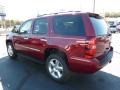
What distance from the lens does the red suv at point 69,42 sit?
13.0 ft

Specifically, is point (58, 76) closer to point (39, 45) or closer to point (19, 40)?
point (39, 45)

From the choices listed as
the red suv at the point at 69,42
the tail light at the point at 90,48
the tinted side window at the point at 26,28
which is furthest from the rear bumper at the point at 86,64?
the tinted side window at the point at 26,28

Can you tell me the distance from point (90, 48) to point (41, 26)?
79.5 inches

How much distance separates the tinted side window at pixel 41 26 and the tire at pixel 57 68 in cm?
85

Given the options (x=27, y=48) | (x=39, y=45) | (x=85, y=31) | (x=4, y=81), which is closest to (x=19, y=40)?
(x=27, y=48)

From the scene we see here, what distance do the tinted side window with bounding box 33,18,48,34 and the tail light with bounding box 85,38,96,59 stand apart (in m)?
1.62

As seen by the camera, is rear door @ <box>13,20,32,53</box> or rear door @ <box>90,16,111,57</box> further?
rear door @ <box>13,20,32,53</box>

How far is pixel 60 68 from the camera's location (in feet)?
15.6

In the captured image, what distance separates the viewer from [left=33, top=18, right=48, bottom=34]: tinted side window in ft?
16.7

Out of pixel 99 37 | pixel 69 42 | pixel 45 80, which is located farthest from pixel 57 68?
pixel 99 37

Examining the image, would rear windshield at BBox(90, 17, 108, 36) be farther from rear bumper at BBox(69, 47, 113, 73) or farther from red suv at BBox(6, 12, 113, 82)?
rear bumper at BBox(69, 47, 113, 73)

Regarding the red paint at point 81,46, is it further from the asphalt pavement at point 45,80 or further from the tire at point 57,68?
the asphalt pavement at point 45,80

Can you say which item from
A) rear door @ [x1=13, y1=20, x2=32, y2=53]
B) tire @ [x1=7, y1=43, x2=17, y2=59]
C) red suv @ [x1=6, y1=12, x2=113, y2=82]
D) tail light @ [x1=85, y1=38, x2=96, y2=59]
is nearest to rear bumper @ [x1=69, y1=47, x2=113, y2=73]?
red suv @ [x1=6, y1=12, x2=113, y2=82]

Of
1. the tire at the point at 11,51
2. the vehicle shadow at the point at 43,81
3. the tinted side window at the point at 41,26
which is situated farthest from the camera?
the tire at the point at 11,51
